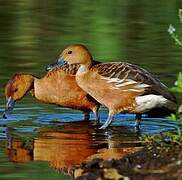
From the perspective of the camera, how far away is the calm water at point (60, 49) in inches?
385

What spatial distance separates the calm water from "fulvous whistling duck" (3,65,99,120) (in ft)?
0.58

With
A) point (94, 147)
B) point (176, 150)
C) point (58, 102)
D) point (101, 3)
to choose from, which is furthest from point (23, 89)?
point (101, 3)

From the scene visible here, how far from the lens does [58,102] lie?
1212cm

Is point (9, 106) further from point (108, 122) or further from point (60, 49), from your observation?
point (60, 49)

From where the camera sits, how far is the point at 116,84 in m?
11.4

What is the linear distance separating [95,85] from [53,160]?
7.23 feet

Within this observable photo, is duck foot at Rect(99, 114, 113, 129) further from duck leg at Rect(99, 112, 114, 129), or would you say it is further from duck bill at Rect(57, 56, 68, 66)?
duck bill at Rect(57, 56, 68, 66)

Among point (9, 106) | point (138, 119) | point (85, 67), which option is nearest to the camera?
point (138, 119)

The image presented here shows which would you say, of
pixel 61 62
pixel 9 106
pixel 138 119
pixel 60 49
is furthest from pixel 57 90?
pixel 60 49

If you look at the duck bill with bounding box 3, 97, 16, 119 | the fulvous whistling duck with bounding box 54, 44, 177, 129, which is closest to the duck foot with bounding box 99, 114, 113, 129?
the fulvous whistling duck with bounding box 54, 44, 177, 129

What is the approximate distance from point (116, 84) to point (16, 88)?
149 centimetres

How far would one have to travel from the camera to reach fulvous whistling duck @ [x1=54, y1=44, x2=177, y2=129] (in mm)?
11203

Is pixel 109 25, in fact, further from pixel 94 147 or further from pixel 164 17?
pixel 94 147

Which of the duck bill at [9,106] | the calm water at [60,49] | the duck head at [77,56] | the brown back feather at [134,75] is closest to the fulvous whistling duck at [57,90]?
the duck bill at [9,106]
